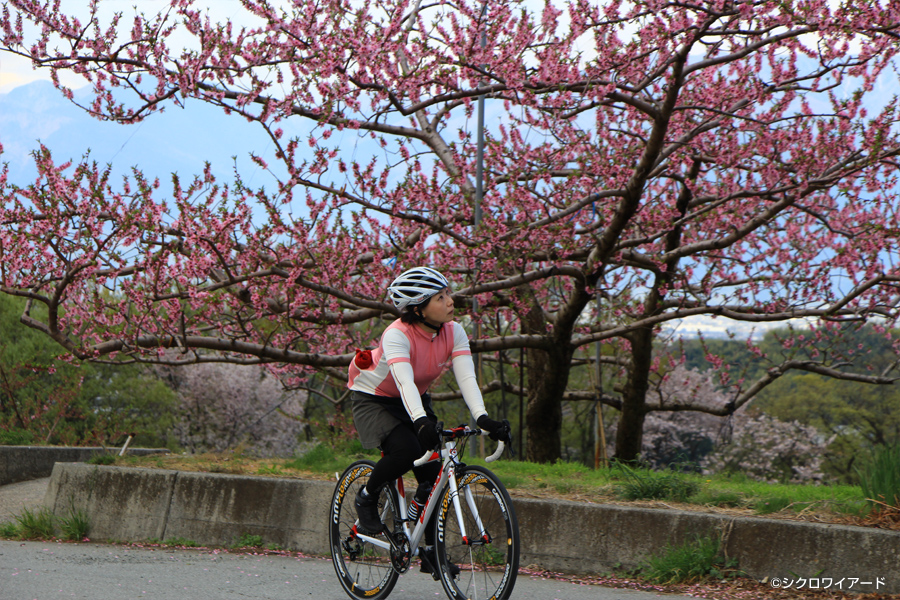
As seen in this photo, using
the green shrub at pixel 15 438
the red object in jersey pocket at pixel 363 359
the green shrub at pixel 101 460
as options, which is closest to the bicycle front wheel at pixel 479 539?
the red object in jersey pocket at pixel 363 359

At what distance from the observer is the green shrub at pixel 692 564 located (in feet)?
17.4

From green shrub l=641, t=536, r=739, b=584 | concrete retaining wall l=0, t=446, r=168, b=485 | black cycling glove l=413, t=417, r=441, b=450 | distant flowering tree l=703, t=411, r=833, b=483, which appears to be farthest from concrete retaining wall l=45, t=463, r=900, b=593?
distant flowering tree l=703, t=411, r=833, b=483

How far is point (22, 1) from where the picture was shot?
378 inches

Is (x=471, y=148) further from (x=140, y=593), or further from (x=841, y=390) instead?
(x=841, y=390)

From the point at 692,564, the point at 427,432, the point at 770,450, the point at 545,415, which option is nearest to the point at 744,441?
the point at 770,450

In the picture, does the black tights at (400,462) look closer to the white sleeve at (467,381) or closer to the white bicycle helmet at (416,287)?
the white sleeve at (467,381)

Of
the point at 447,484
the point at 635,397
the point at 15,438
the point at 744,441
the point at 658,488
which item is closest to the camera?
the point at 447,484

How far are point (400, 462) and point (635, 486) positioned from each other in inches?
99.8

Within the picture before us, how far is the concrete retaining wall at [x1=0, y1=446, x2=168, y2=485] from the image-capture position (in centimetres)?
1133

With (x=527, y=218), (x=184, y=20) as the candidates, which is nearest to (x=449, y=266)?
(x=527, y=218)

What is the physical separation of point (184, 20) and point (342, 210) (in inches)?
109

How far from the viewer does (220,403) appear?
3619 centimetres

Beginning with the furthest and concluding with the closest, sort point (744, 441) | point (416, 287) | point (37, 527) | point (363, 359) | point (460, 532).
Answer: point (744, 441) < point (37, 527) < point (363, 359) < point (416, 287) < point (460, 532)

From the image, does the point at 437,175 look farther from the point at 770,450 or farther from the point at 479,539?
the point at 770,450
